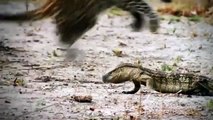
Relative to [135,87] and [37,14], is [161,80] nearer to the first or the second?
[135,87]

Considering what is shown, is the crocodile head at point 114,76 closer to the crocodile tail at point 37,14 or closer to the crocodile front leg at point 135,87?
the crocodile front leg at point 135,87

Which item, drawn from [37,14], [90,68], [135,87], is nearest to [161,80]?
[135,87]

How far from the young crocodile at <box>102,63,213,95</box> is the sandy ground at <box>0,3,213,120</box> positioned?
0.02 meters

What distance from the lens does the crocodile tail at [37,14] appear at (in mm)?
2127

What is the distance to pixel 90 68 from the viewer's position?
2.18 metres

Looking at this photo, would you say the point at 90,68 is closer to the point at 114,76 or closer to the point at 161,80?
the point at 114,76

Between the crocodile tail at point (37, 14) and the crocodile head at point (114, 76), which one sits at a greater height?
the crocodile tail at point (37, 14)

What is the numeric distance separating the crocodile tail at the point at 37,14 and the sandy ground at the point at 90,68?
26mm

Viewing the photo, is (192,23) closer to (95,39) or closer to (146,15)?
(146,15)

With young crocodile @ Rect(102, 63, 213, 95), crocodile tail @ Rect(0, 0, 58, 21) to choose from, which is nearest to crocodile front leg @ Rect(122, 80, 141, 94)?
young crocodile @ Rect(102, 63, 213, 95)

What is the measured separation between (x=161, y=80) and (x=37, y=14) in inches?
19.5

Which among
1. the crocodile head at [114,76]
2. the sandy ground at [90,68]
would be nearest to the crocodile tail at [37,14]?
the sandy ground at [90,68]

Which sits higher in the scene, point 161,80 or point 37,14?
point 37,14

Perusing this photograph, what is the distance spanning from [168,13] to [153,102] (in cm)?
33
